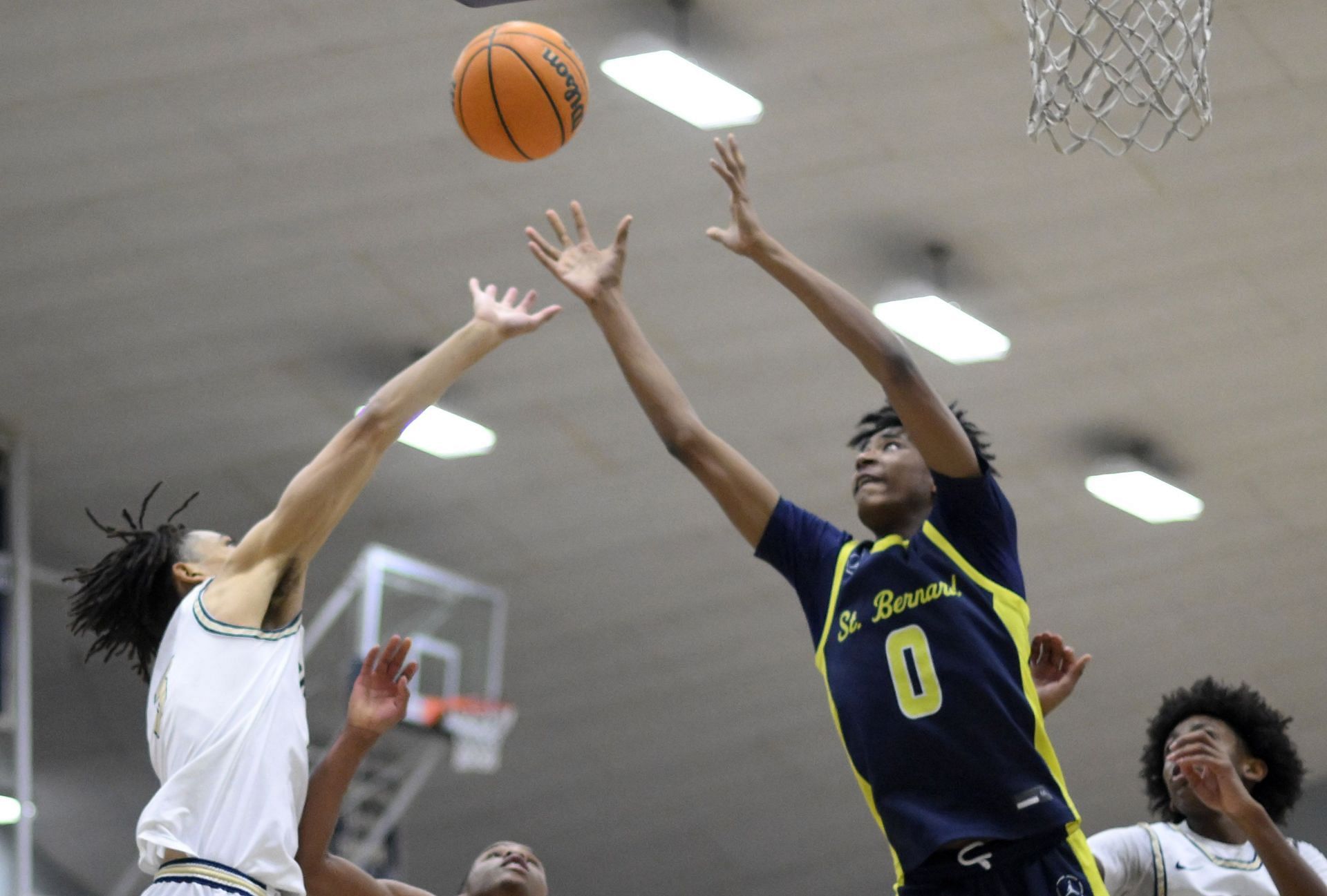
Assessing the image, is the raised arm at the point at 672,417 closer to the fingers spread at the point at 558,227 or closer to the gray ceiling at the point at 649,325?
the fingers spread at the point at 558,227

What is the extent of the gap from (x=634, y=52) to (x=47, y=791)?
484 inches

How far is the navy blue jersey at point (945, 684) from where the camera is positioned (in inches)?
174

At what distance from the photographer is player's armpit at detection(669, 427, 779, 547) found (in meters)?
5.01

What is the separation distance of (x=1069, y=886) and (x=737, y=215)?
1.74 m

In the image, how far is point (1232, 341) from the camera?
13.8 meters

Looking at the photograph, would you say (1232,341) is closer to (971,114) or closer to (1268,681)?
(971,114)

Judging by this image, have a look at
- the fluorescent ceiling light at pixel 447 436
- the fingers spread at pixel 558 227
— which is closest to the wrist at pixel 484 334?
the fingers spread at pixel 558 227

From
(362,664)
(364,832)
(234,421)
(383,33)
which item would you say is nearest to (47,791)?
(364,832)

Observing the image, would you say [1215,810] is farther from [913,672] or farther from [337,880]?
[337,880]

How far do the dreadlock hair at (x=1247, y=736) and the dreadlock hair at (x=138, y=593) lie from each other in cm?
319

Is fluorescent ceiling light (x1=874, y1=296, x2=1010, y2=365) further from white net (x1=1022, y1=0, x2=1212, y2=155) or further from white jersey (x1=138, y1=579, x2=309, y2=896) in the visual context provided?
white jersey (x1=138, y1=579, x2=309, y2=896)

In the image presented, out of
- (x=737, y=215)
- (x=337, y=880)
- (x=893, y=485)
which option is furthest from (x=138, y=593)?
(x=893, y=485)

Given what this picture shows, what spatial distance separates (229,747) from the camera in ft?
15.0

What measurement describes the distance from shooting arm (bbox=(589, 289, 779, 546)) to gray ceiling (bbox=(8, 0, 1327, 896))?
18.6ft
